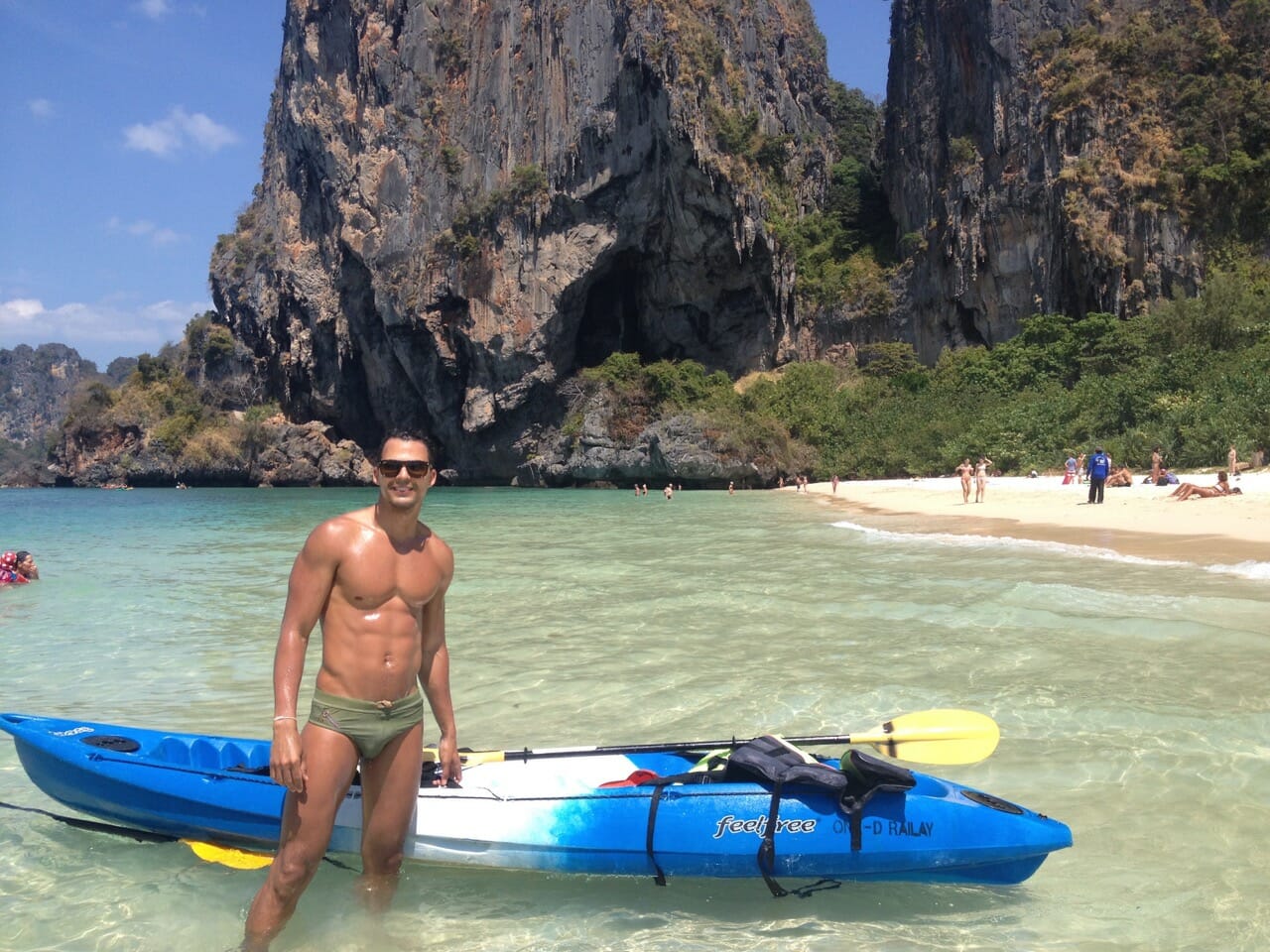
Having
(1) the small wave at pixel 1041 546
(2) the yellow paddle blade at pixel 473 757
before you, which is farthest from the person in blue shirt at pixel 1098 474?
(2) the yellow paddle blade at pixel 473 757

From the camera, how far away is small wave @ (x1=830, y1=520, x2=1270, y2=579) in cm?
962

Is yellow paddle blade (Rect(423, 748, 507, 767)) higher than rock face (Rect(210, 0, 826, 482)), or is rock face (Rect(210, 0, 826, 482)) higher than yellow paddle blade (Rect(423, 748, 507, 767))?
rock face (Rect(210, 0, 826, 482))

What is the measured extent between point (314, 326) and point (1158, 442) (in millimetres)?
47008

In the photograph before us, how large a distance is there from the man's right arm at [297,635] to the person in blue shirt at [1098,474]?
1796 cm

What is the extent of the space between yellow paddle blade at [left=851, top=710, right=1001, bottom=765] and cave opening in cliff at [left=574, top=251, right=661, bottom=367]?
144 ft

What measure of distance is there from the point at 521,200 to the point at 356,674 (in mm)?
43648

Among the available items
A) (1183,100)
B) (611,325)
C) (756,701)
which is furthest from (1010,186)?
(756,701)

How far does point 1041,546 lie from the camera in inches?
503

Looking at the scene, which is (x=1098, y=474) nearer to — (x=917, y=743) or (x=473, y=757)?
(x=917, y=743)

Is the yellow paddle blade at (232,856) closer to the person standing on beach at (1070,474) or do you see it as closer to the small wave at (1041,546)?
the small wave at (1041,546)

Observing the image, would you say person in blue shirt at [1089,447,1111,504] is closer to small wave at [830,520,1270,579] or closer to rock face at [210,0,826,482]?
small wave at [830,520,1270,579]

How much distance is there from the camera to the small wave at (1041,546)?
9.62 meters

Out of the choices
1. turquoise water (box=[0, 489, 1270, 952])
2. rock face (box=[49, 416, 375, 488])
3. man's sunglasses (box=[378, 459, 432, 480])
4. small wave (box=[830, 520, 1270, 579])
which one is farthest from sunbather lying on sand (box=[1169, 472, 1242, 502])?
rock face (box=[49, 416, 375, 488])

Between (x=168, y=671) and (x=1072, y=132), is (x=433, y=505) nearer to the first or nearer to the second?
(x=168, y=671)
